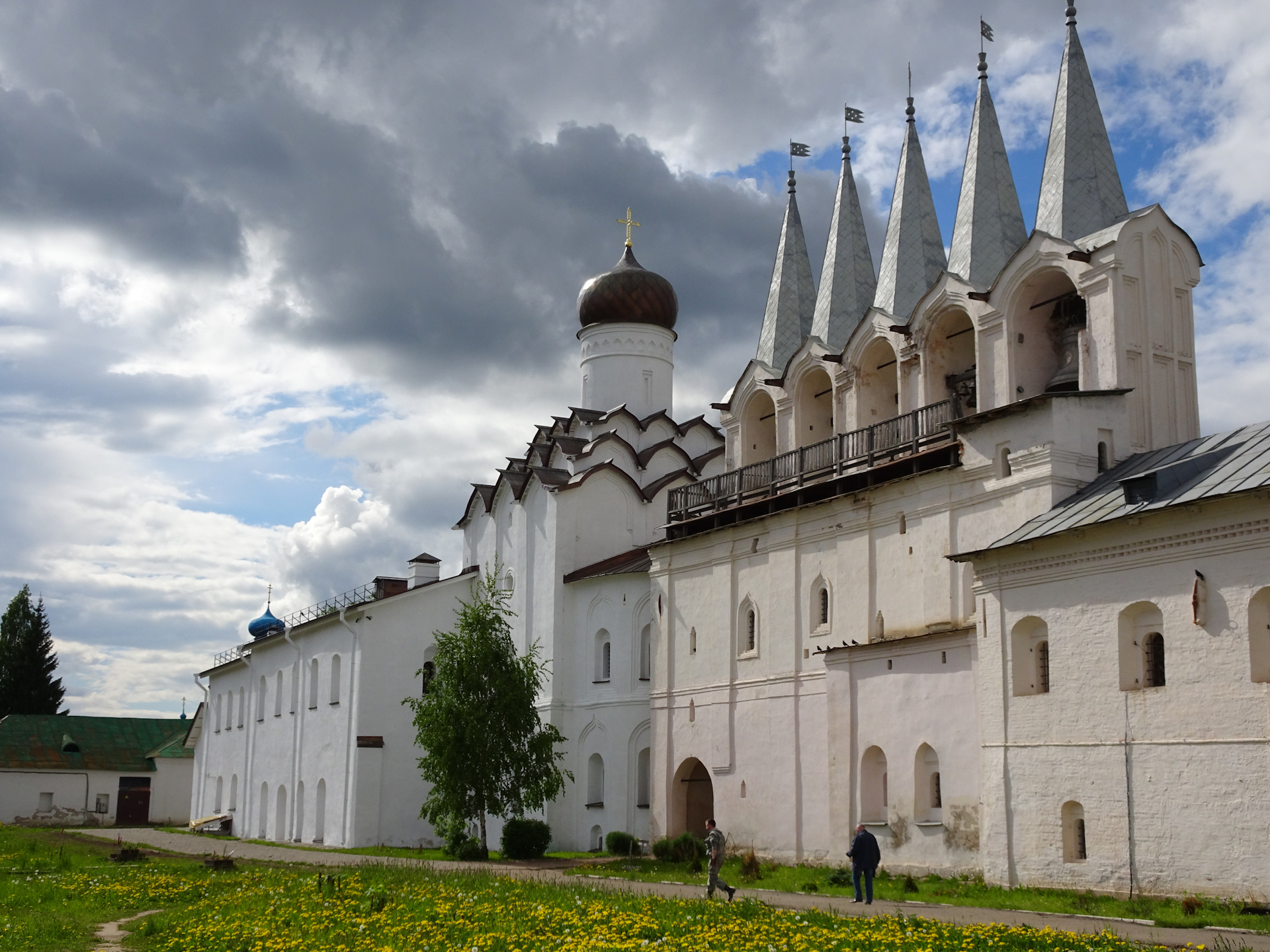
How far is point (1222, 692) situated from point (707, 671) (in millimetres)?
13596

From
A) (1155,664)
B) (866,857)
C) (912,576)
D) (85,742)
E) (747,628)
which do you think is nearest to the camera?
(866,857)

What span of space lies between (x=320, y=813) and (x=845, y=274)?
71.9 feet

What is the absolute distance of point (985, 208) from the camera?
25.8 m

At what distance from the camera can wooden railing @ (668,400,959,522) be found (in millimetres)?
24234

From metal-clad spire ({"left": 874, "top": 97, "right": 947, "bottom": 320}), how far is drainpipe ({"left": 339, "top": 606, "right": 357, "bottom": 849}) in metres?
18.3

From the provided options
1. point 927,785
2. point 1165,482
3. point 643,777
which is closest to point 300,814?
point 643,777

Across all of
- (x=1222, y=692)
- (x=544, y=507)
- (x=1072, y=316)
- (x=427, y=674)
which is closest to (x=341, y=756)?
(x=427, y=674)

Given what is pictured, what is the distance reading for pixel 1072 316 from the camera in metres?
23.8

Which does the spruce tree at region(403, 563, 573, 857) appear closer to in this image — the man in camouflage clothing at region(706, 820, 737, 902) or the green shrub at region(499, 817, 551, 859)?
the green shrub at region(499, 817, 551, 859)

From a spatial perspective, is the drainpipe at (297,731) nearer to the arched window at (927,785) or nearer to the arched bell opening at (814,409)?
the arched bell opening at (814,409)

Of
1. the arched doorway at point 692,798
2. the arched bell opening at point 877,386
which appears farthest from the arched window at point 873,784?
the arched bell opening at point 877,386

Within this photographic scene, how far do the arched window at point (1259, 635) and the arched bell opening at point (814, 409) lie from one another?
1384cm

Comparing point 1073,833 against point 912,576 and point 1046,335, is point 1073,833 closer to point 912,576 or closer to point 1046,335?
point 912,576

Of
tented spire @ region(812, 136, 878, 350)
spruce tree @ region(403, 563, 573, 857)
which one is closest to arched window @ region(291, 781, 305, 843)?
spruce tree @ region(403, 563, 573, 857)
